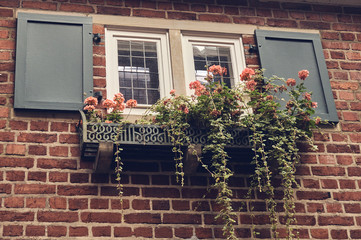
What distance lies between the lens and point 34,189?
5.82 m

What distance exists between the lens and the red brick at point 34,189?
579cm

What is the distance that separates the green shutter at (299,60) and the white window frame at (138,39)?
1.05 m

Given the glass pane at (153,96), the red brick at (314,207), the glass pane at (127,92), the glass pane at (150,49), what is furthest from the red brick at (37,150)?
the red brick at (314,207)

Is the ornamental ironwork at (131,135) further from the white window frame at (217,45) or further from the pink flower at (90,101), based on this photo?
the white window frame at (217,45)

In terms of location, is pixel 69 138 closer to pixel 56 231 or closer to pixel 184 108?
pixel 56 231

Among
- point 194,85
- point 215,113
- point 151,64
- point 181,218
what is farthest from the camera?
point 151,64

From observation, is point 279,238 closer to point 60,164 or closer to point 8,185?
point 60,164

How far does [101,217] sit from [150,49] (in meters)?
2.09

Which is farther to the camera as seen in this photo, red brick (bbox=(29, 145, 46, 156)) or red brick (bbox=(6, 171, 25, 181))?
red brick (bbox=(29, 145, 46, 156))

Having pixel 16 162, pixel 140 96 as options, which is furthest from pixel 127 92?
pixel 16 162

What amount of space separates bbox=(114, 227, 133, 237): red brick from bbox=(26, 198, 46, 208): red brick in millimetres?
684

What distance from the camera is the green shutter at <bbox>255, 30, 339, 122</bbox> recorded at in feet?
23.0

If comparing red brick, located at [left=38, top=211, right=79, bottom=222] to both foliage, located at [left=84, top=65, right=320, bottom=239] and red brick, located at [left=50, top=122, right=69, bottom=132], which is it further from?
red brick, located at [left=50, top=122, right=69, bottom=132]

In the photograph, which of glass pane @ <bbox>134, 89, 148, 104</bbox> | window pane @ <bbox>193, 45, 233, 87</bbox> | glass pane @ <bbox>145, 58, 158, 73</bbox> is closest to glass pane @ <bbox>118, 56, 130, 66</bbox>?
glass pane @ <bbox>145, 58, 158, 73</bbox>
